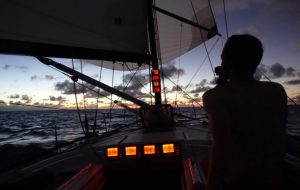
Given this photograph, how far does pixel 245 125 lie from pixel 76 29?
14.1ft

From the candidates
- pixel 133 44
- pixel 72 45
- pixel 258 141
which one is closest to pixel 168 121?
pixel 133 44

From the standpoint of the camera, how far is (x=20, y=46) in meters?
4.12

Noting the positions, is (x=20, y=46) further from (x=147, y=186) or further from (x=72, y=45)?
(x=147, y=186)

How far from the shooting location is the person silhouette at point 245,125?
144 cm

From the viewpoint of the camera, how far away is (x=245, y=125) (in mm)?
1496

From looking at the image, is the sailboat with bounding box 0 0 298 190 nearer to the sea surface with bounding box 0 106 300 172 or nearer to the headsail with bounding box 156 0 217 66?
the sea surface with bounding box 0 106 300 172

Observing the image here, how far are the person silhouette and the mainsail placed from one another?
332 cm

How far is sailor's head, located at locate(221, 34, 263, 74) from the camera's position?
60.5 inches

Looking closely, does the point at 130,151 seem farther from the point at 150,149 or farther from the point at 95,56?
the point at 95,56

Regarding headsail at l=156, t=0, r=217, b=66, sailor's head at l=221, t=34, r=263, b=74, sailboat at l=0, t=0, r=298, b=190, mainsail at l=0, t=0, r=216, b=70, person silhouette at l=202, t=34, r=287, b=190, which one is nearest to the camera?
person silhouette at l=202, t=34, r=287, b=190

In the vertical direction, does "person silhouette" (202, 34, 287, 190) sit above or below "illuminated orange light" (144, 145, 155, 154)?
above

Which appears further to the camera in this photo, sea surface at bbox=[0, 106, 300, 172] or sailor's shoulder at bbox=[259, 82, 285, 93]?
sea surface at bbox=[0, 106, 300, 172]

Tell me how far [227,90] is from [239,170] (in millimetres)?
422

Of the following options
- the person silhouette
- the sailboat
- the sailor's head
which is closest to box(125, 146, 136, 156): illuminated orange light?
the sailboat
